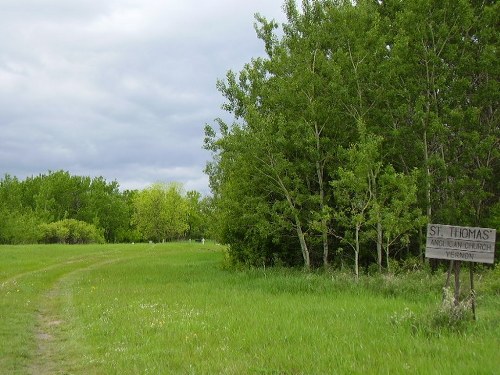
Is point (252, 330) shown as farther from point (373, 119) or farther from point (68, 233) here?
point (68, 233)

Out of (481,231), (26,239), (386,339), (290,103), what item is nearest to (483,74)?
(290,103)

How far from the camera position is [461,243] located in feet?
34.0

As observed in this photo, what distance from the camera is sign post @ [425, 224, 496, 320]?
10.2 metres

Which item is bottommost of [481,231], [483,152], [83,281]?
[83,281]

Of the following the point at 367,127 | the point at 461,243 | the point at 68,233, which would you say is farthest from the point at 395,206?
the point at 68,233

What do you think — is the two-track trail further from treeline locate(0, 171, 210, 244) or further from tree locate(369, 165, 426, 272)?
treeline locate(0, 171, 210, 244)

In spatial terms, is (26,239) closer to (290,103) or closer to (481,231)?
(290,103)

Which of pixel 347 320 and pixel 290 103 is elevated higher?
pixel 290 103

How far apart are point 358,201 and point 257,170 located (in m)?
6.09

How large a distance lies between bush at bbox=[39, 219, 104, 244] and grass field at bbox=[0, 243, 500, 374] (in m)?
70.9

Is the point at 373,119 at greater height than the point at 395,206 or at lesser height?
greater

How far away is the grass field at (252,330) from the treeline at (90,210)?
220 ft

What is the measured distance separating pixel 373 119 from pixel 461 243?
15.7 metres

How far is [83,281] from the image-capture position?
25.1 m
